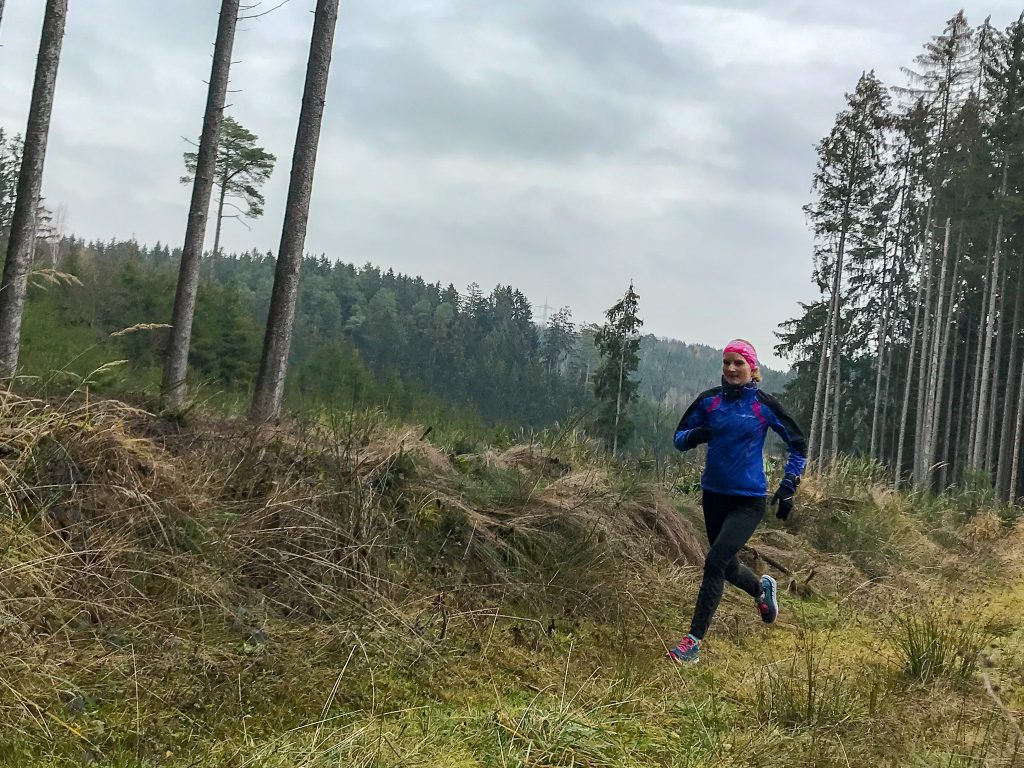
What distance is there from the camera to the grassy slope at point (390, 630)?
251cm

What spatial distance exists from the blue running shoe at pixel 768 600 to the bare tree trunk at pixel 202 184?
878 centimetres

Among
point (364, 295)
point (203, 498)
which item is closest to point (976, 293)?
point (203, 498)

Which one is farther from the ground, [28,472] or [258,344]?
[258,344]

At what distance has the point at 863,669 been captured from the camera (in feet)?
12.1

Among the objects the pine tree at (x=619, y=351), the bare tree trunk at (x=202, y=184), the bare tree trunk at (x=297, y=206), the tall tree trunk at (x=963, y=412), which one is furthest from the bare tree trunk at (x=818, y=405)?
the bare tree trunk at (x=297, y=206)

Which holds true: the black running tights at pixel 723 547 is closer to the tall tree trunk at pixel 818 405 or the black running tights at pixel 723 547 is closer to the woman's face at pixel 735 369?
the woman's face at pixel 735 369

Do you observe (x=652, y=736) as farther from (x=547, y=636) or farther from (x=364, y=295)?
(x=364, y=295)

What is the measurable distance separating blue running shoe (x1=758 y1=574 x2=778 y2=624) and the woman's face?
122cm

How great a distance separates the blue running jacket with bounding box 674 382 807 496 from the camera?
432 centimetres

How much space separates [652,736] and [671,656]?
3.35 ft

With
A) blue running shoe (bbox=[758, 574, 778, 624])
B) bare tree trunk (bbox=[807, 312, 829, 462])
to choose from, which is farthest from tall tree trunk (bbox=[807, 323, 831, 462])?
blue running shoe (bbox=[758, 574, 778, 624])

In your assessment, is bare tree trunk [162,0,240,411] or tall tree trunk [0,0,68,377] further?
bare tree trunk [162,0,240,411]

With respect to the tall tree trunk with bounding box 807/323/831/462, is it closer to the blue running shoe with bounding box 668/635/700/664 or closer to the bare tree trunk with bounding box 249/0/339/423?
the bare tree trunk with bounding box 249/0/339/423

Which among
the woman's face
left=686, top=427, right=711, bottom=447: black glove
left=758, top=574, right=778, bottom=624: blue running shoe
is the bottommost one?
left=758, top=574, right=778, bottom=624: blue running shoe
